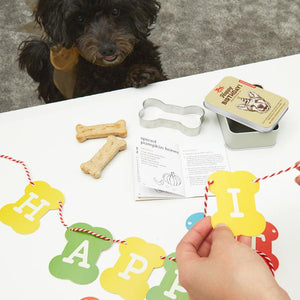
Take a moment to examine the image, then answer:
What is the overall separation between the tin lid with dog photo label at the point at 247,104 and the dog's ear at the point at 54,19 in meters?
0.46

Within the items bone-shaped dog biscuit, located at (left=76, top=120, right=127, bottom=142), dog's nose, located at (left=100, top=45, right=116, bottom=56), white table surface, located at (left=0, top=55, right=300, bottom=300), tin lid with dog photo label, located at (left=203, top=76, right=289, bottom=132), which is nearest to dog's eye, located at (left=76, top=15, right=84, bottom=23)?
dog's nose, located at (left=100, top=45, right=116, bottom=56)

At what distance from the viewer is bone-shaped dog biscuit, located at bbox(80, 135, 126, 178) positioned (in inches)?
35.2

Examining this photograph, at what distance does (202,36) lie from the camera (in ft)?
6.45

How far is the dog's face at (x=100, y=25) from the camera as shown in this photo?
1078mm

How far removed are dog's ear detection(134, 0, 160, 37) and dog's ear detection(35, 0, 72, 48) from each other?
209mm

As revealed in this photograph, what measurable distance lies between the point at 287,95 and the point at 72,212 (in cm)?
64

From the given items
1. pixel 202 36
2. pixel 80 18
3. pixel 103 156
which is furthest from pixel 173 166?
pixel 202 36

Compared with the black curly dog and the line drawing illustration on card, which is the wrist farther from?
the black curly dog

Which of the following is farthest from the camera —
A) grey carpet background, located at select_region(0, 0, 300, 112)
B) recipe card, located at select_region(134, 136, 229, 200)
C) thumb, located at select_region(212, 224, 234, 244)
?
grey carpet background, located at select_region(0, 0, 300, 112)

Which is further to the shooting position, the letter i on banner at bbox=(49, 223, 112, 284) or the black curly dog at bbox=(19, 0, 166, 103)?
the black curly dog at bbox=(19, 0, 166, 103)

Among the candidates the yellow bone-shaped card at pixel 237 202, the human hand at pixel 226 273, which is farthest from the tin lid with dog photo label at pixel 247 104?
the human hand at pixel 226 273

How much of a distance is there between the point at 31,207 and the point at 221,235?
440 millimetres

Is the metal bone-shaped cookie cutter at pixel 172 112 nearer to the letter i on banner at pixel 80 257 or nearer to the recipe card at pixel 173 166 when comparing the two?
the recipe card at pixel 173 166

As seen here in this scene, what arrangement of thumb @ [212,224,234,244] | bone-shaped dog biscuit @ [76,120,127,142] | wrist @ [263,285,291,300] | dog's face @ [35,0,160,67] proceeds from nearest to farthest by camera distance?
wrist @ [263,285,291,300], thumb @ [212,224,234,244], bone-shaped dog biscuit @ [76,120,127,142], dog's face @ [35,0,160,67]
